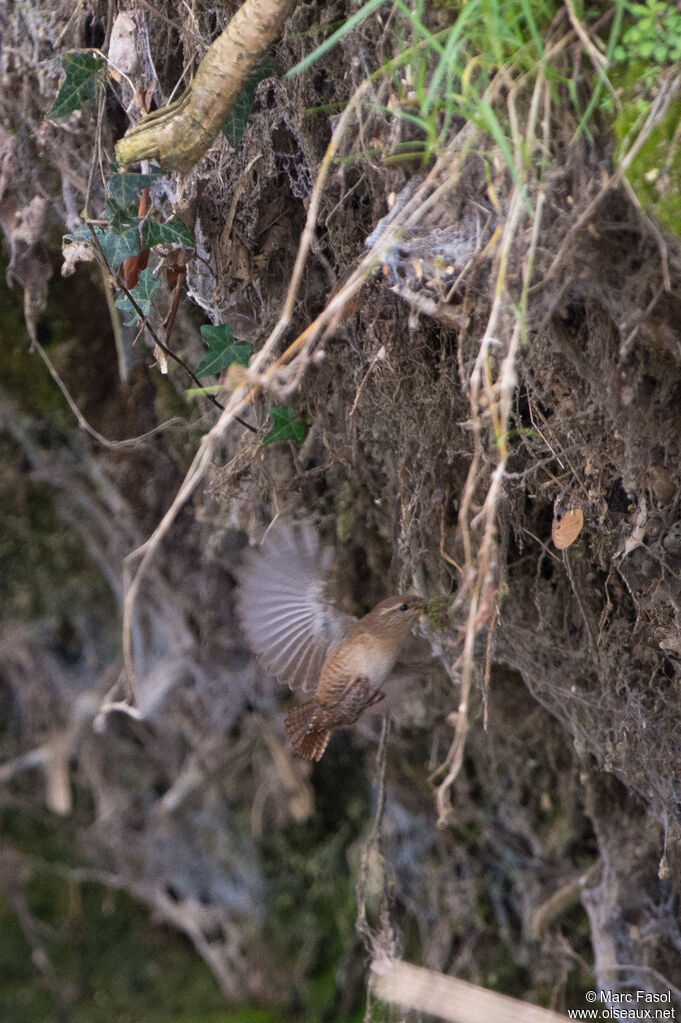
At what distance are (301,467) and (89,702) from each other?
1.77 m

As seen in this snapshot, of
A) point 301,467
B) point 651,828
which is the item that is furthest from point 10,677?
point 651,828

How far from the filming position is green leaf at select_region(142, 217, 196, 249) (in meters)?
1.75

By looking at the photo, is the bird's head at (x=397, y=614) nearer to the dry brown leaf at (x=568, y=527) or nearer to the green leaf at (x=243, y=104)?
the dry brown leaf at (x=568, y=527)

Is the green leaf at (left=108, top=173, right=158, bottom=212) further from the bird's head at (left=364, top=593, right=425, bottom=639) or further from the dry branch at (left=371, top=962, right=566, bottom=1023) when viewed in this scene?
the dry branch at (left=371, top=962, right=566, bottom=1023)

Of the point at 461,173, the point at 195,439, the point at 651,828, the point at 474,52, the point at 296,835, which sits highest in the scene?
the point at 474,52

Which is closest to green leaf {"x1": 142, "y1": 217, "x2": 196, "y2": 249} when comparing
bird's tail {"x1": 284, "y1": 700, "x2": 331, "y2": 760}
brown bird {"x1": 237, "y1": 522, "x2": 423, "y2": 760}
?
brown bird {"x1": 237, "y1": 522, "x2": 423, "y2": 760}

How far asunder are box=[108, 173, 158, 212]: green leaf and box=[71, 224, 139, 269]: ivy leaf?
0.21 feet

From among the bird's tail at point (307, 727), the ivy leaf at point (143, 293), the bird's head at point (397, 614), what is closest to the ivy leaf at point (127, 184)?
the ivy leaf at point (143, 293)

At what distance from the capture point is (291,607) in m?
2.14

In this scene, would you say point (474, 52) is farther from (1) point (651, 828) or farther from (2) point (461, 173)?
(1) point (651, 828)

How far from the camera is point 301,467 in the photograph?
85.4 inches

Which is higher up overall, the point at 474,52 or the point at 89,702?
the point at 474,52

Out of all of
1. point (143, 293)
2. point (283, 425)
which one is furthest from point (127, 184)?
point (283, 425)

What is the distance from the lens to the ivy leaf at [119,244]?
1746mm
